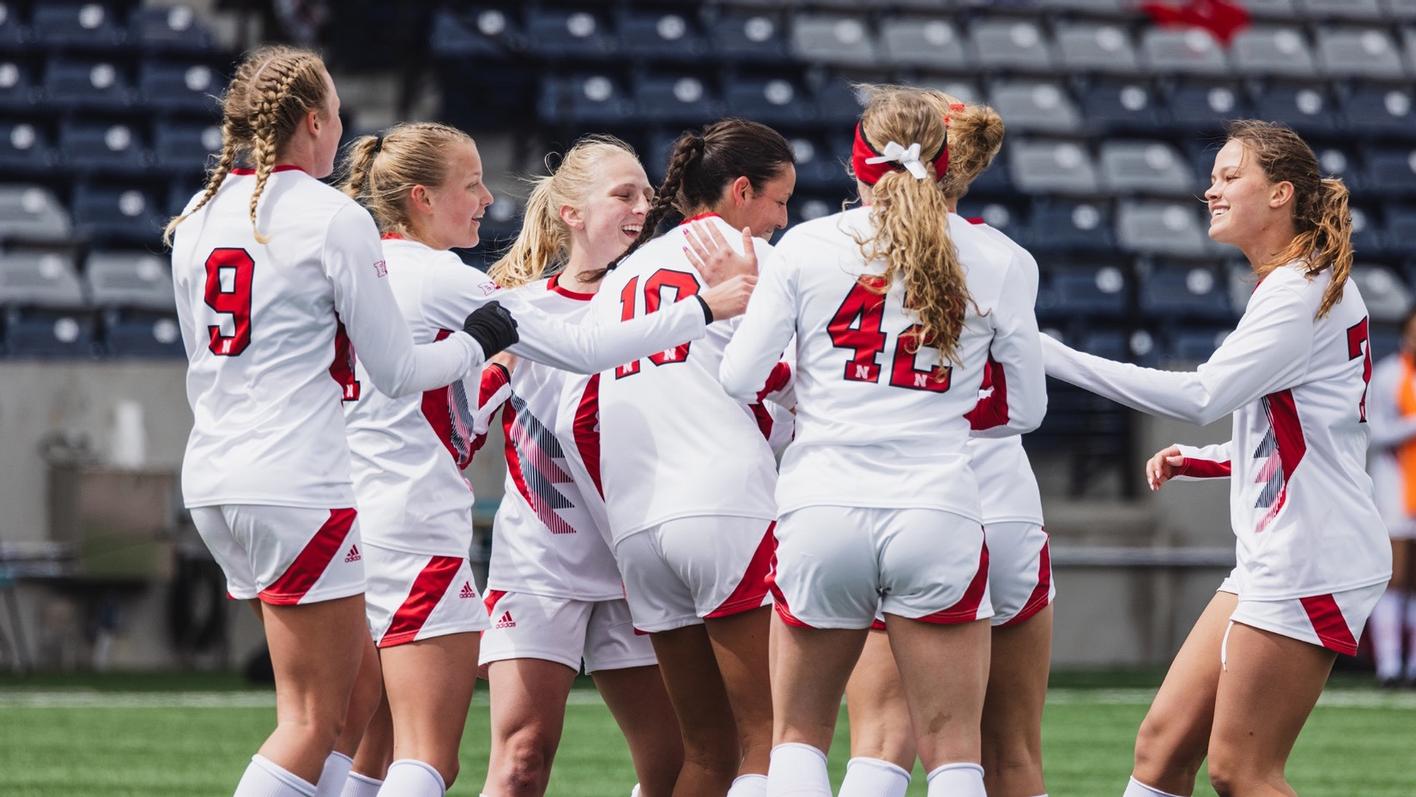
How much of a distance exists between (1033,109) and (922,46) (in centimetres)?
104

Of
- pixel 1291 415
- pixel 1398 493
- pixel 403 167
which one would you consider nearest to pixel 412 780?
pixel 403 167

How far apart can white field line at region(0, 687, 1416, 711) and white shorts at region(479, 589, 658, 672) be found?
4.53 meters

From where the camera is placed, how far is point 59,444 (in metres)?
9.91

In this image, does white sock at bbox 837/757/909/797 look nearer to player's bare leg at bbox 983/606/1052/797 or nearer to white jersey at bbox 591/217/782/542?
player's bare leg at bbox 983/606/1052/797

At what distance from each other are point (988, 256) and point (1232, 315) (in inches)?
363

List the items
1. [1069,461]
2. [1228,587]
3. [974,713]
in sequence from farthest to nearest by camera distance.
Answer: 1. [1069,461]
2. [1228,587]
3. [974,713]

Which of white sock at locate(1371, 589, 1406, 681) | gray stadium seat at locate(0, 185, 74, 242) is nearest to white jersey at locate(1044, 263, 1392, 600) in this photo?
white sock at locate(1371, 589, 1406, 681)

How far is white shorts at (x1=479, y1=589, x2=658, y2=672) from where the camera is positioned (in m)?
4.13

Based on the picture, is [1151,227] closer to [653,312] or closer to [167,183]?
[167,183]

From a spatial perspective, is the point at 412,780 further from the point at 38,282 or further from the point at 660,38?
the point at 660,38

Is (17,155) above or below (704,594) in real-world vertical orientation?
above

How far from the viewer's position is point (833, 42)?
46.0 ft

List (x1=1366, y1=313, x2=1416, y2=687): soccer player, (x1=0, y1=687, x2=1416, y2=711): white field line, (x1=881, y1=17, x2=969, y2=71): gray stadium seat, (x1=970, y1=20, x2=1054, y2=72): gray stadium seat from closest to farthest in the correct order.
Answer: (x1=0, y1=687, x2=1416, y2=711): white field line
(x1=1366, y1=313, x2=1416, y2=687): soccer player
(x1=881, y1=17, x2=969, y2=71): gray stadium seat
(x1=970, y1=20, x2=1054, y2=72): gray stadium seat

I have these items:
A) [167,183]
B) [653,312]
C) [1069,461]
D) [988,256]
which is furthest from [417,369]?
[167,183]
